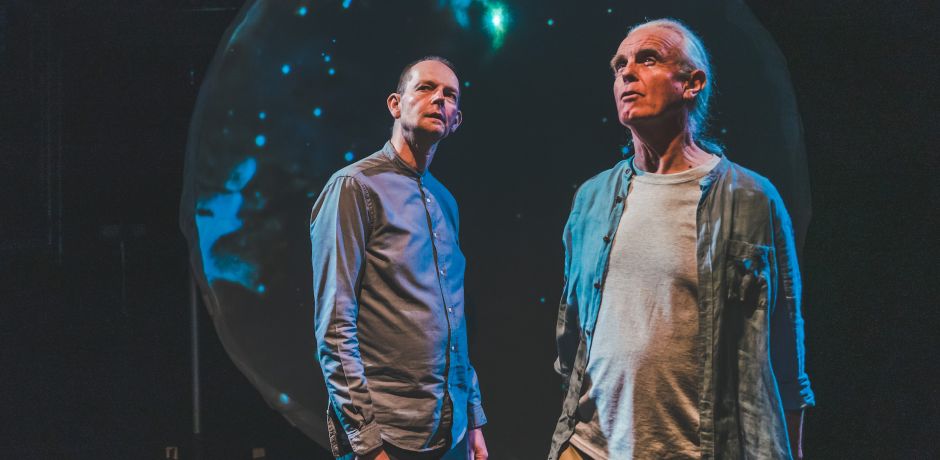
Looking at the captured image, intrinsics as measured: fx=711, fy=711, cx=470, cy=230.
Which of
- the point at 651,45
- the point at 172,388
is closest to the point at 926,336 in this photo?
the point at 651,45

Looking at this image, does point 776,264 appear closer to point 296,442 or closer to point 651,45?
point 651,45

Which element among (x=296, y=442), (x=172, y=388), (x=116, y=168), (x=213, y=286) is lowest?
(x=296, y=442)

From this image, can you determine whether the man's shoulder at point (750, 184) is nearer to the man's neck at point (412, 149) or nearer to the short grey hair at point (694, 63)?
the short grey hair at point (694, 63)

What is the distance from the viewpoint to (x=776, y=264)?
123 centimetres

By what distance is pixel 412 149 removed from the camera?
1637 mm

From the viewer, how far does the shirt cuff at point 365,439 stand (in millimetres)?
1353

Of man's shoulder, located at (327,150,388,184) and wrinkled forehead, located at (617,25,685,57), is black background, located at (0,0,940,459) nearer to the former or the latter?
man's shoulder, located at (327,150,388,184)

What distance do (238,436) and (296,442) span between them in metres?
0.19

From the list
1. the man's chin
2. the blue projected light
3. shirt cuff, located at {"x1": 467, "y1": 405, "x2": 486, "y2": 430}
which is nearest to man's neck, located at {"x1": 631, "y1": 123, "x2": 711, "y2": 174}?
the man's chin

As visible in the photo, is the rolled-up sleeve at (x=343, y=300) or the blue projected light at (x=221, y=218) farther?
the blue projected light at (x=221, y=218)

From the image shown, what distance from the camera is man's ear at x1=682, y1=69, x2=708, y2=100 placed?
1365mm

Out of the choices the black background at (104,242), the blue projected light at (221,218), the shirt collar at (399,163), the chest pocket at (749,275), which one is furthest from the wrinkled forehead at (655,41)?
the black background at (104,242)

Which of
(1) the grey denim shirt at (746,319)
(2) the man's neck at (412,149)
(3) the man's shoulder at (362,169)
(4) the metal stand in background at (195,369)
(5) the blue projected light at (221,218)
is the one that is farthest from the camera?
(4) the metal stand in background at (195,369)

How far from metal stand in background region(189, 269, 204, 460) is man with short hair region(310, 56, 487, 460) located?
0.95m
